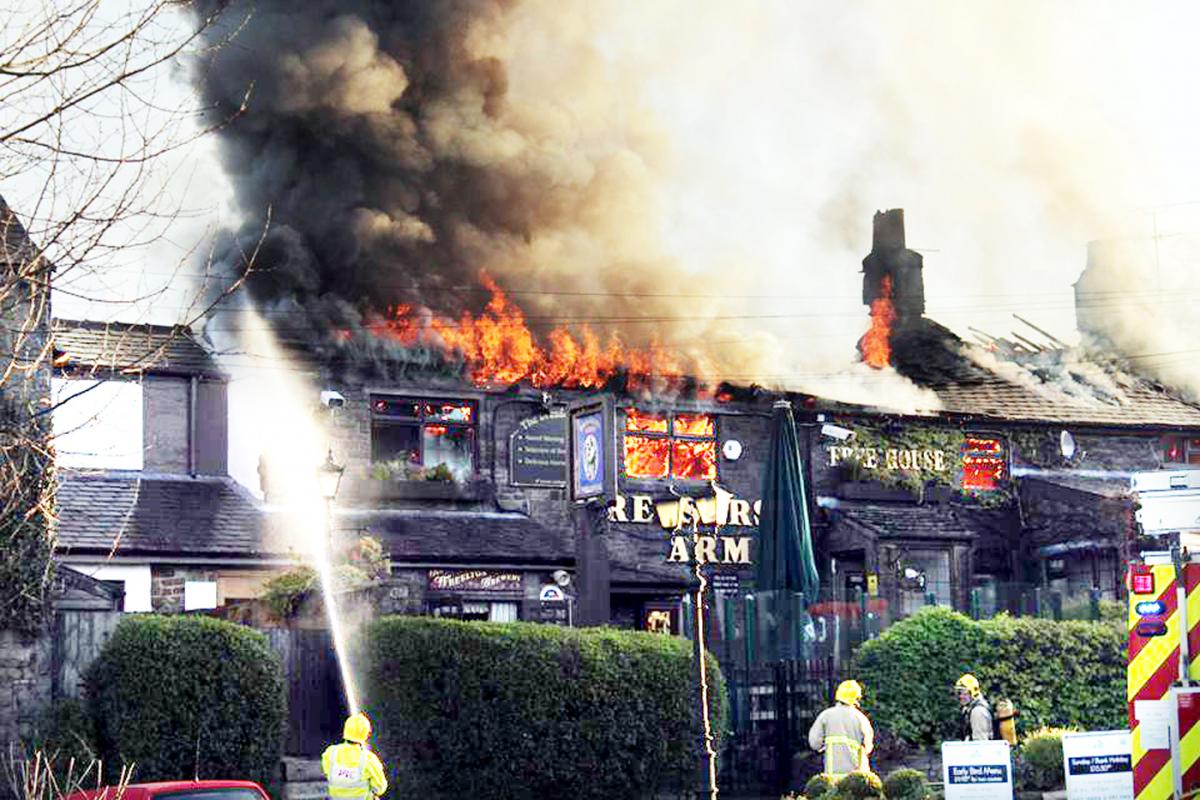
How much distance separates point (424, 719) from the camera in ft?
57.9

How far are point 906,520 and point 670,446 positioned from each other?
4165 millimetres

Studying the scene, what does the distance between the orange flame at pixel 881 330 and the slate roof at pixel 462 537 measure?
958cm

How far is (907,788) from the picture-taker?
49.5ft

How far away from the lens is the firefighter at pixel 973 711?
54.9 feet

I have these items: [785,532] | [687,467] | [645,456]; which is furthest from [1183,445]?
[785,532]

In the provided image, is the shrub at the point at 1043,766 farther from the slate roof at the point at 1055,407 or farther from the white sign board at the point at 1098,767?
the slate roof at the point at 1055,407

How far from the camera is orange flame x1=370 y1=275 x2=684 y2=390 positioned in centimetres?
3036

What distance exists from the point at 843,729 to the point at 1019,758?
267cm

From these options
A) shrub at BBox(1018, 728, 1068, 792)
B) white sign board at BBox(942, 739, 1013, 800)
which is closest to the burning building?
shrub at BBox(1018, 728, 1068, 792)

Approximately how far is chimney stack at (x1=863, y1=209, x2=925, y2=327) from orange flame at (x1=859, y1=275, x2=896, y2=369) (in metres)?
0.04

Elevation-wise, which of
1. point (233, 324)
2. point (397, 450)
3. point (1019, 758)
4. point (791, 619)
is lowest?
point (1019, 758)

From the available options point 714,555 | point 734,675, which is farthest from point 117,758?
point 714,555

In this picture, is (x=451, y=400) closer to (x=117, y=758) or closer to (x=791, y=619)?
(x=791, y=619)

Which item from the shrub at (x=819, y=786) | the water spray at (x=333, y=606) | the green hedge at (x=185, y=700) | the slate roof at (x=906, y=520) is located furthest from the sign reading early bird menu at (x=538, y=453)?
the shrub at (x=819, y=786)
